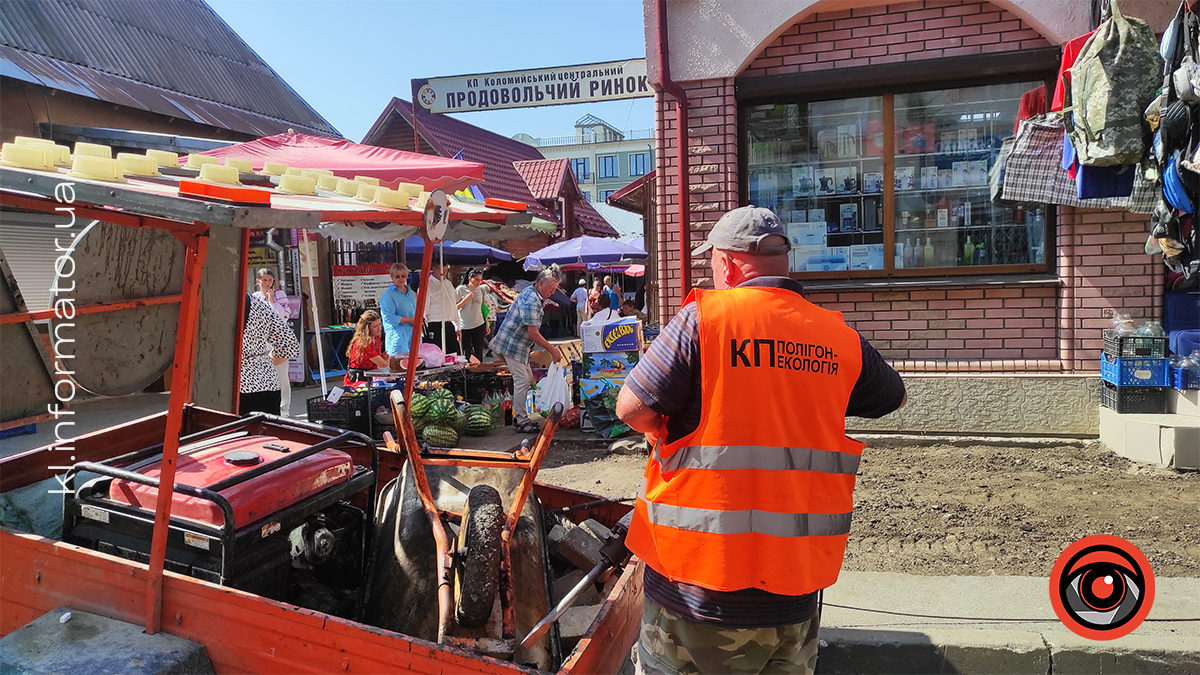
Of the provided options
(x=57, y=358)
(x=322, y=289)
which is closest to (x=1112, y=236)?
(x=57, y=358)

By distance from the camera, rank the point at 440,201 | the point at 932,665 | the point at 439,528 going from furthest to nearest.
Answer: the point at 932,665
the point at 440,201
the point at 439,528

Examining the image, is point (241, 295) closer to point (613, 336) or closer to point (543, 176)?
point (613, 336)

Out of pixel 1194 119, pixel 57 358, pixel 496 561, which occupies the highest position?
pixel 1194 119

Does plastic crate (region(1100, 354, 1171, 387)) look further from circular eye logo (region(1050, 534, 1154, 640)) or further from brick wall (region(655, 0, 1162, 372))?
circular eye logo (region(1050, 534, 1154, 640))

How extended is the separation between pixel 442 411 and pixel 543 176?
22878mm

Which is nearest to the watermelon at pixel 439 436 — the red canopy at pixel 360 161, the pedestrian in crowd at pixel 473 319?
the red canopy at pixel 360 161

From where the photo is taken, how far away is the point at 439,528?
3.02 m

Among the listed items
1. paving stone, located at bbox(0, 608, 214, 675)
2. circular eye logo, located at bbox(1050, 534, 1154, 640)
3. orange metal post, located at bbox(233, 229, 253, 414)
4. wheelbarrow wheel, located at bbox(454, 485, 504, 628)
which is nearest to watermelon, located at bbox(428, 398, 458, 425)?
orange metal post, located at bbox(233, 229, 253, 414)

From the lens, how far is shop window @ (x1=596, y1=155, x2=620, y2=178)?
81.4m

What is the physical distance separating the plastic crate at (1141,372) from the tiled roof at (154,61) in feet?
42.0

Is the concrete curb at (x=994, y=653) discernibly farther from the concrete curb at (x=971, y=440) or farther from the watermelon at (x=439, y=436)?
the watermelon at (x=439, y=436)

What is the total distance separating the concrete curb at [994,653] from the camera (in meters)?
3.53

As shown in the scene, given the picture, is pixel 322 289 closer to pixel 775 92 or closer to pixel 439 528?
pixel 775 92

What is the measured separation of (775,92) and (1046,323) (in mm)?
3179
